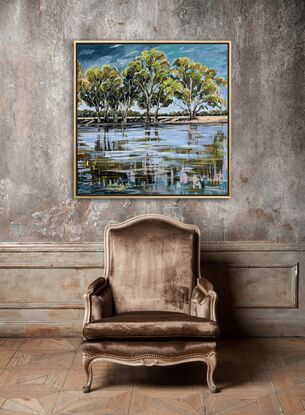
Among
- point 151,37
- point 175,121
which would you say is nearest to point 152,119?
point 175,121

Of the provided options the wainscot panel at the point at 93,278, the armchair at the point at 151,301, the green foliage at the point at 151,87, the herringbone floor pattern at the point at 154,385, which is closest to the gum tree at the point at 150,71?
the green foliage at the point at 151,87

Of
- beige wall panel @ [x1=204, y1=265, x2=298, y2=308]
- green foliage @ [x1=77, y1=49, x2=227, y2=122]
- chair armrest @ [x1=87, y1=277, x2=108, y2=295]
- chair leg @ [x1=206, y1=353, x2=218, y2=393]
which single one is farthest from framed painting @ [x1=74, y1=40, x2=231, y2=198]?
chair leg @ [x1=206, y1=353, x2=218, y2=393]

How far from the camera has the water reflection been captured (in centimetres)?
434

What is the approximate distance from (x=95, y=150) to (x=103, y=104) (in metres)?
0.37

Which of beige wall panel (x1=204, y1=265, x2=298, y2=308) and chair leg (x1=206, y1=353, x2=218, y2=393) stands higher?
beige wall panel (x1=204, y1=265, x2=298, y2=308)

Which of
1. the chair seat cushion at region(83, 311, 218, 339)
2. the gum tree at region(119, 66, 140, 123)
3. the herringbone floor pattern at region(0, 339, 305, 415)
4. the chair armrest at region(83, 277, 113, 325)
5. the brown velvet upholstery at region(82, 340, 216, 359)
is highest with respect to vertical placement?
the gum tree at region(119, 66, 140, 123)

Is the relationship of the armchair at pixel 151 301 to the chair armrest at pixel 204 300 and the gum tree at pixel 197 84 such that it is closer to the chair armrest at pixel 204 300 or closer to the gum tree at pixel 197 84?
the chair armrest at pixel 204 300

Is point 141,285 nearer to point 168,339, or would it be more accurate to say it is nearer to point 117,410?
point 168,339

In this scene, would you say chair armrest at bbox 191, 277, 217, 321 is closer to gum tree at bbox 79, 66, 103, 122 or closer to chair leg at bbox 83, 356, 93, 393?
chair leg at bbox 83, 356, 93, 393

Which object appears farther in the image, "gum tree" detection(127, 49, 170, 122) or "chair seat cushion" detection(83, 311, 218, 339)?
"gum tree" detection(127, 49, 170, 122)

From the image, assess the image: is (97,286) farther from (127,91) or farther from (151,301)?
(127,91)

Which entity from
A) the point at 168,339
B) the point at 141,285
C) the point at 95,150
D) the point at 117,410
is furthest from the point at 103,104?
the point at 117,410

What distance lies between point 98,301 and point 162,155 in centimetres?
143

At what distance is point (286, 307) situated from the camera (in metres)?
4.38
